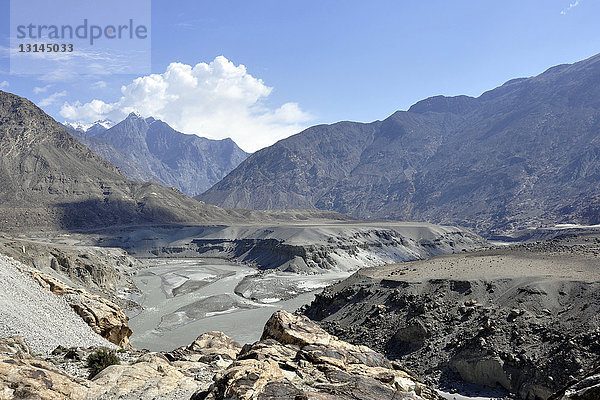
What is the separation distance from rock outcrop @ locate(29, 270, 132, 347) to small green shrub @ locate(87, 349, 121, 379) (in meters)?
7.26

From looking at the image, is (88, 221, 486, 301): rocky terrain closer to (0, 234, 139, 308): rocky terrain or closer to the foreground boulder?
(0, 234, 139, 308): rocky terrain

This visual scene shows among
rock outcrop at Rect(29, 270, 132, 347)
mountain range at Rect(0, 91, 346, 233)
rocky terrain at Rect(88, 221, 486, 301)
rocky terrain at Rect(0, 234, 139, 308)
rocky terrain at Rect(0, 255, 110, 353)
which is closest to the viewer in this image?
rocky terrain at Rect(0, 255, 110, 353)

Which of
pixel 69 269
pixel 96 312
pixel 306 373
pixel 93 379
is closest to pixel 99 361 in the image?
pixel 93 379

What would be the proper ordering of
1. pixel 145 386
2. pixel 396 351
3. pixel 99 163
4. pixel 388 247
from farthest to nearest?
pixel 99 163 → pixel 388 247 → pixel 396 351 → pixel 145 386

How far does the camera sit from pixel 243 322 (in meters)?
46.1

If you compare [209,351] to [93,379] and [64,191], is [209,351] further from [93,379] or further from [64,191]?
[64,191]

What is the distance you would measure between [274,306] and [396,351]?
25.7 meters

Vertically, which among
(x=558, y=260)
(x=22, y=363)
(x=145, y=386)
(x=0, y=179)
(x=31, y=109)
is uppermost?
(x=31, y=109)

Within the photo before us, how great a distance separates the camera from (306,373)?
36.6 feet

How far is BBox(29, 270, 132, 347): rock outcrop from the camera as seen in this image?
21250mm

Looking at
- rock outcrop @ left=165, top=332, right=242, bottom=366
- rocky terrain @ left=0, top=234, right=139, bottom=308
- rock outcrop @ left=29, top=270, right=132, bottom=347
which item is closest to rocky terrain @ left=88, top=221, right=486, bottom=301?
rocky terrain @ left=0, top=234, right=139, bottom=308

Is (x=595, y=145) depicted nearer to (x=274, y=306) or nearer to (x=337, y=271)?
(x=337, y=271)

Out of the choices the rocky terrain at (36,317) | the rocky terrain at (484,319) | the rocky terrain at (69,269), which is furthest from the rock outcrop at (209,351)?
the rocky terrain at (69,269)

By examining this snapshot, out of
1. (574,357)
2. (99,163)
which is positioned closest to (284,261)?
(574,357)
